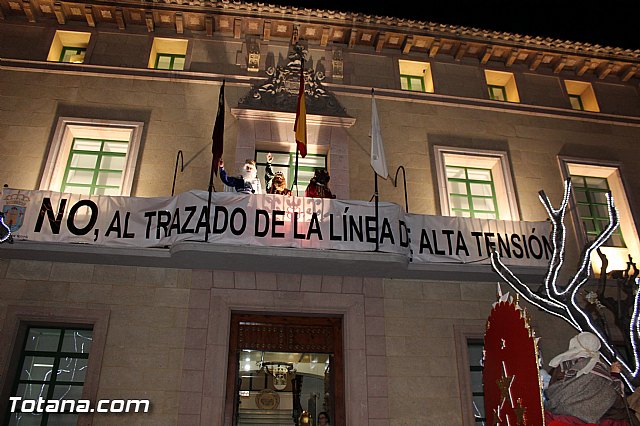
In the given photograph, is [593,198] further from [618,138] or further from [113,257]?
[113,257]

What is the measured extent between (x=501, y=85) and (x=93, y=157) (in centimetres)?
1228

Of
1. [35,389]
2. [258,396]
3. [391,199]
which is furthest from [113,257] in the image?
[391,199]

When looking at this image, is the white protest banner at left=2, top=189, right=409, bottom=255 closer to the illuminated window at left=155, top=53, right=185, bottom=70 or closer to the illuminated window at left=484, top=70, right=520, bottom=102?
the illuminated window at left=155, top=53, right=185, bottom=70

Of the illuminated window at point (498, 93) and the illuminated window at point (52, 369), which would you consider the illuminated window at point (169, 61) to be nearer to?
the illuminated window at point (52, 369)

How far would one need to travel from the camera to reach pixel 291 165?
1366 centimetres

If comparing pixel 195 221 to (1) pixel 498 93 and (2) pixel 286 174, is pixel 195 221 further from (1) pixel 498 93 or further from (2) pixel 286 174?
(1) pixel 498 93

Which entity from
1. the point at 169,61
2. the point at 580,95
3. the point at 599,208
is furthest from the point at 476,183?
the point at 169,61

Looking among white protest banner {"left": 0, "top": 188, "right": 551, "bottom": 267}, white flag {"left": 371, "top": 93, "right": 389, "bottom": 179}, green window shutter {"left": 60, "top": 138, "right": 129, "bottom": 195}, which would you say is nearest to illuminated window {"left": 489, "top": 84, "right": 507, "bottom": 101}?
white flag {"left": 371, "top": 93, "right": 389, "bottom": 179}

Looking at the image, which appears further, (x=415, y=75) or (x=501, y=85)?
(x=501, y=85)

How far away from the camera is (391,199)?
42.8 ft

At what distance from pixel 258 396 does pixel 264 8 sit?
415 inches

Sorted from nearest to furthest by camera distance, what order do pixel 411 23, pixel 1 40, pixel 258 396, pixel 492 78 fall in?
pixel 258 396 < pixel 1 40 < pixel 411 23 < pixel 492 78

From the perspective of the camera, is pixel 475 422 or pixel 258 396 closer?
pixel 475 422

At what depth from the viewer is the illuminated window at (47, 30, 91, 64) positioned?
48.2ft
